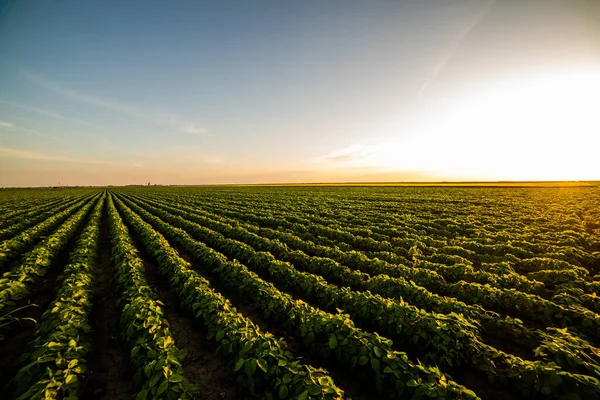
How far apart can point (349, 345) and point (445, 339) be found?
188 cm

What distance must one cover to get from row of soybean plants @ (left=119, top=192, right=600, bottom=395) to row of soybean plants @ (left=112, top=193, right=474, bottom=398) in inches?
25.9

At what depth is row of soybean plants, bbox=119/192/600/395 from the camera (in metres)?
3.77

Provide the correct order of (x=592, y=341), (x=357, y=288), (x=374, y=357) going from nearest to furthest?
(x=374, y=357) → (x=592, y=341) → (x=357, y=288)

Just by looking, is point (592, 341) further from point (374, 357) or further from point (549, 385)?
point (374, 357)

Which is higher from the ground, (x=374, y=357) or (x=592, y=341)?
(x=374, y=357)

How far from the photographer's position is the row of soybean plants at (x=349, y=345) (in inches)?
151

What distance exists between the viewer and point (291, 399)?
11.8 feet

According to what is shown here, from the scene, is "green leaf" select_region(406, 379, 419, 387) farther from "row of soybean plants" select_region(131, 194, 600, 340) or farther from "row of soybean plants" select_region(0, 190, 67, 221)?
"row of soybean plants" select_region(0, 190, 67, 221)

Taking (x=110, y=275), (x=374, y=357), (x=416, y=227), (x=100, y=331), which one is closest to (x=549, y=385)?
(x=374, y=357)

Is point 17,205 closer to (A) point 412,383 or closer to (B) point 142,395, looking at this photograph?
(B) point 142,395

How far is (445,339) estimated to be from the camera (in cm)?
484

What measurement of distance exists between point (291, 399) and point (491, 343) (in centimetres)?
484

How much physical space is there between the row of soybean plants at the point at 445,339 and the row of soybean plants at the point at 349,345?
2.16ft

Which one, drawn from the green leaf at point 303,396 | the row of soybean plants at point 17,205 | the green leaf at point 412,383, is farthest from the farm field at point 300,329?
the row of soybean plants at point 17,205
